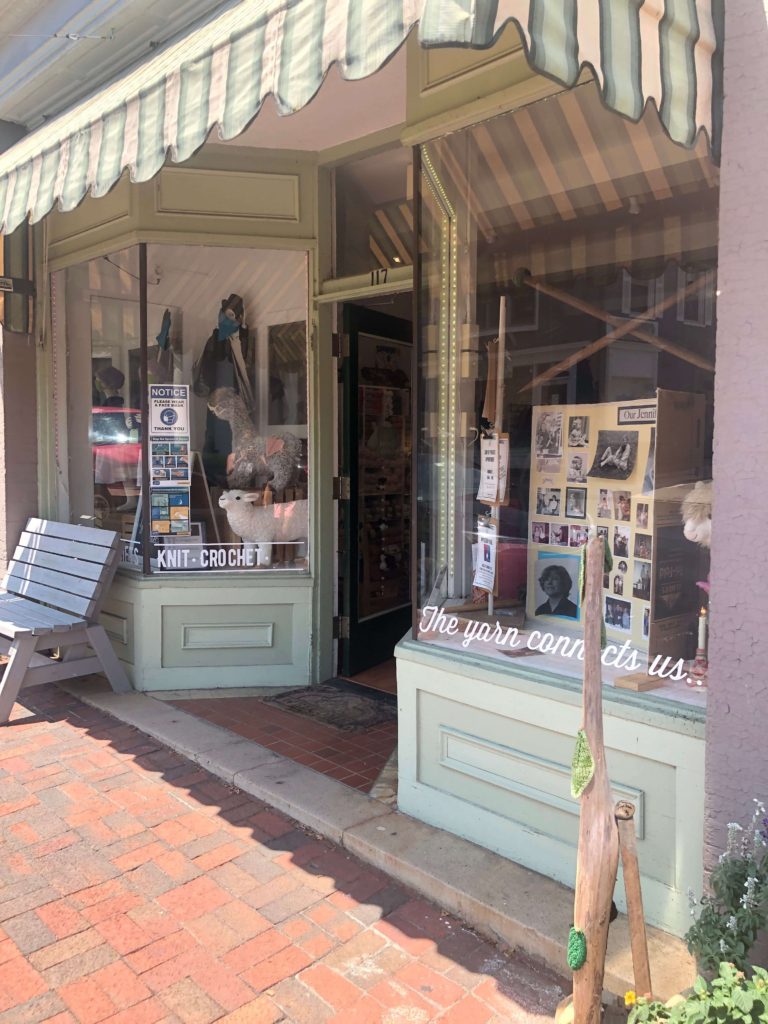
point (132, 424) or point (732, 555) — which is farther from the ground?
point (132, 424)

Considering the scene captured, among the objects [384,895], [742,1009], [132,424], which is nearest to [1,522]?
[132,424]

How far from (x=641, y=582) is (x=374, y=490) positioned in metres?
2.77

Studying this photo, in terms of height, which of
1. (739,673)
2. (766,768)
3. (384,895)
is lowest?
(384,895)

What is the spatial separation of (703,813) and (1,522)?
515 cm

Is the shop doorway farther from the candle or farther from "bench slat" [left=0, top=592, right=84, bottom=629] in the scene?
the candle

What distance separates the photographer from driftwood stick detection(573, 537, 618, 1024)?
180cm

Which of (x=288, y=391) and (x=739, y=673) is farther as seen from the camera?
(x=288, y=391)

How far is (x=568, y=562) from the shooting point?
3334 mm

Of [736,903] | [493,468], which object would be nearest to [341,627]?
[493,468]

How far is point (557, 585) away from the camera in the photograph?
132 inches

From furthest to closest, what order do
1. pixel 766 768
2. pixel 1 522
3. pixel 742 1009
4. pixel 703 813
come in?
1. pixel 1 522
2. pixel 703 813
3. pixel 766 768
4. pixel 742 1009

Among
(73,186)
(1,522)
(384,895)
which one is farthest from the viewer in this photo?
(1,522)

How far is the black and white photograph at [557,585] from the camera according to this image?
329 cm

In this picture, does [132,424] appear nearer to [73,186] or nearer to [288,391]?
[288,391]
